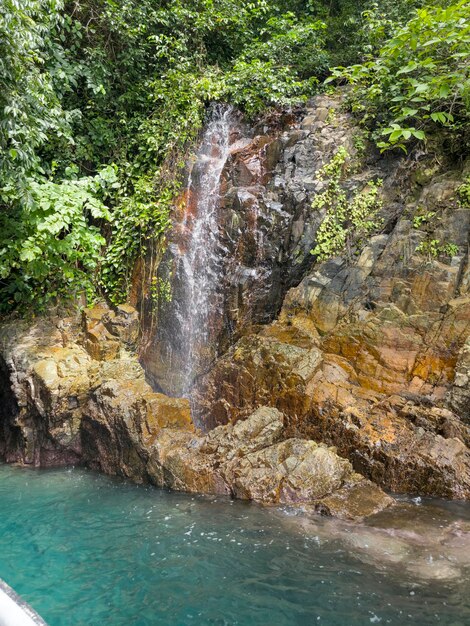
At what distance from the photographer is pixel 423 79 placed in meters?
7.39

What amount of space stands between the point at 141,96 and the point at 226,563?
9728 mm

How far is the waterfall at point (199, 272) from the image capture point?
867 cm

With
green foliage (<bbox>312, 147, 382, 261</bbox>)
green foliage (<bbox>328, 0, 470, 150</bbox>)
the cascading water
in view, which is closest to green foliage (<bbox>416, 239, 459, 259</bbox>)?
green foliage (<bbox>312, 147, 382, 261</bbox>)

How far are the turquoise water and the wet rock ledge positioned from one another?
1.26 ft

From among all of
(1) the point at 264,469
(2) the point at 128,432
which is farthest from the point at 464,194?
(2) the point at 128,432

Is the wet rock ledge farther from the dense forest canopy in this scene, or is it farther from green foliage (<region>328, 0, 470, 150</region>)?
green foliage (<region>328, 0, 470, 150</region>)

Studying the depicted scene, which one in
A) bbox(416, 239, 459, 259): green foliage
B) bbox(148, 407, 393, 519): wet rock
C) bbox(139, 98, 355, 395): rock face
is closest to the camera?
bbox(148, 407, 393, 519): wet rock

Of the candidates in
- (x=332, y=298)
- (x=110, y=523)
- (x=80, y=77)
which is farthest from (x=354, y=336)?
(x=80, y=77)

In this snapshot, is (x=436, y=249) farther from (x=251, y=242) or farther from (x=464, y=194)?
(x=251, y=242)

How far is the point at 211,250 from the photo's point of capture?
29.9 feet

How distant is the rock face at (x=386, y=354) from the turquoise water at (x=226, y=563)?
0.80 m

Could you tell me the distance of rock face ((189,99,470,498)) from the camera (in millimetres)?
6125

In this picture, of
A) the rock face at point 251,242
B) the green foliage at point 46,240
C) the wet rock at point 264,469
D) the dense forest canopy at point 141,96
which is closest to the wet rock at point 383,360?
the wet rock at point 264,469

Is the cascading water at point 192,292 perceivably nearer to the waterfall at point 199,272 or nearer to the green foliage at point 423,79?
the waterfall at point 199,272
